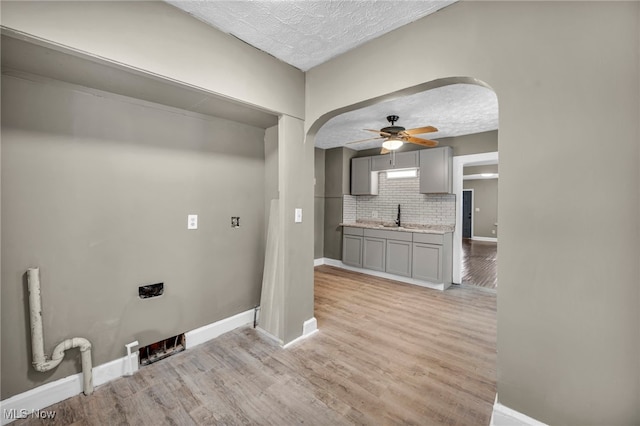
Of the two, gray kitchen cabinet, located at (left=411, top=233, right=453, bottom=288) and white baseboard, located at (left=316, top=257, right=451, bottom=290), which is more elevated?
gray kitchen cabinet, located at (left=411, top=233, right=453, bottom=288)

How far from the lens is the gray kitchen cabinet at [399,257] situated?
4.69 meters

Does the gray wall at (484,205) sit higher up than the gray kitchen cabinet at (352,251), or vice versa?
the gray wall at (484,205)

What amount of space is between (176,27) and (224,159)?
1.19 m

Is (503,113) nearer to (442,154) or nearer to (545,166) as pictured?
(545,166)

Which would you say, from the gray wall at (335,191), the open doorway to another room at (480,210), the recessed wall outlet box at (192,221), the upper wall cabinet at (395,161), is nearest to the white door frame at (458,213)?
the upper wall cabinet at (395,161)

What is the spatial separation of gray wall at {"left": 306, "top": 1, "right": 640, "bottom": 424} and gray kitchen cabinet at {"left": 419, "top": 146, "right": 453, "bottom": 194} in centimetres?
326

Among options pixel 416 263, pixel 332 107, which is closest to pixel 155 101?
pixel 332 107

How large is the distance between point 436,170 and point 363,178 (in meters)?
1.57

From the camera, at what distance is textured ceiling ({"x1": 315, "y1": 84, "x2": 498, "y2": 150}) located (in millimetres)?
3015

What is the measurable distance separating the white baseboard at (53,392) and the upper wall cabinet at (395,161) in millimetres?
4989

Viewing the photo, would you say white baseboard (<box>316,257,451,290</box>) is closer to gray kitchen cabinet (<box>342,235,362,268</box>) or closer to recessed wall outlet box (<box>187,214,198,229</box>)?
gray kitchen cabinet (<box>342,235,362,268</box>)

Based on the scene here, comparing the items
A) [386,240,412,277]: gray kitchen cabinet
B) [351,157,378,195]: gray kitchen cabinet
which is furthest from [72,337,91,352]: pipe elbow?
[351,157,378,195]: gray kitchen cabinet

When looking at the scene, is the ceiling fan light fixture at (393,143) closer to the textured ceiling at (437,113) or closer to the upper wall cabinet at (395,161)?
the textured ceiling at (437,113)

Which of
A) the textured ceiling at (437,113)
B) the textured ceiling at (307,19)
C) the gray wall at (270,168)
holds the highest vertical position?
the textured ceiling at (307,19)
